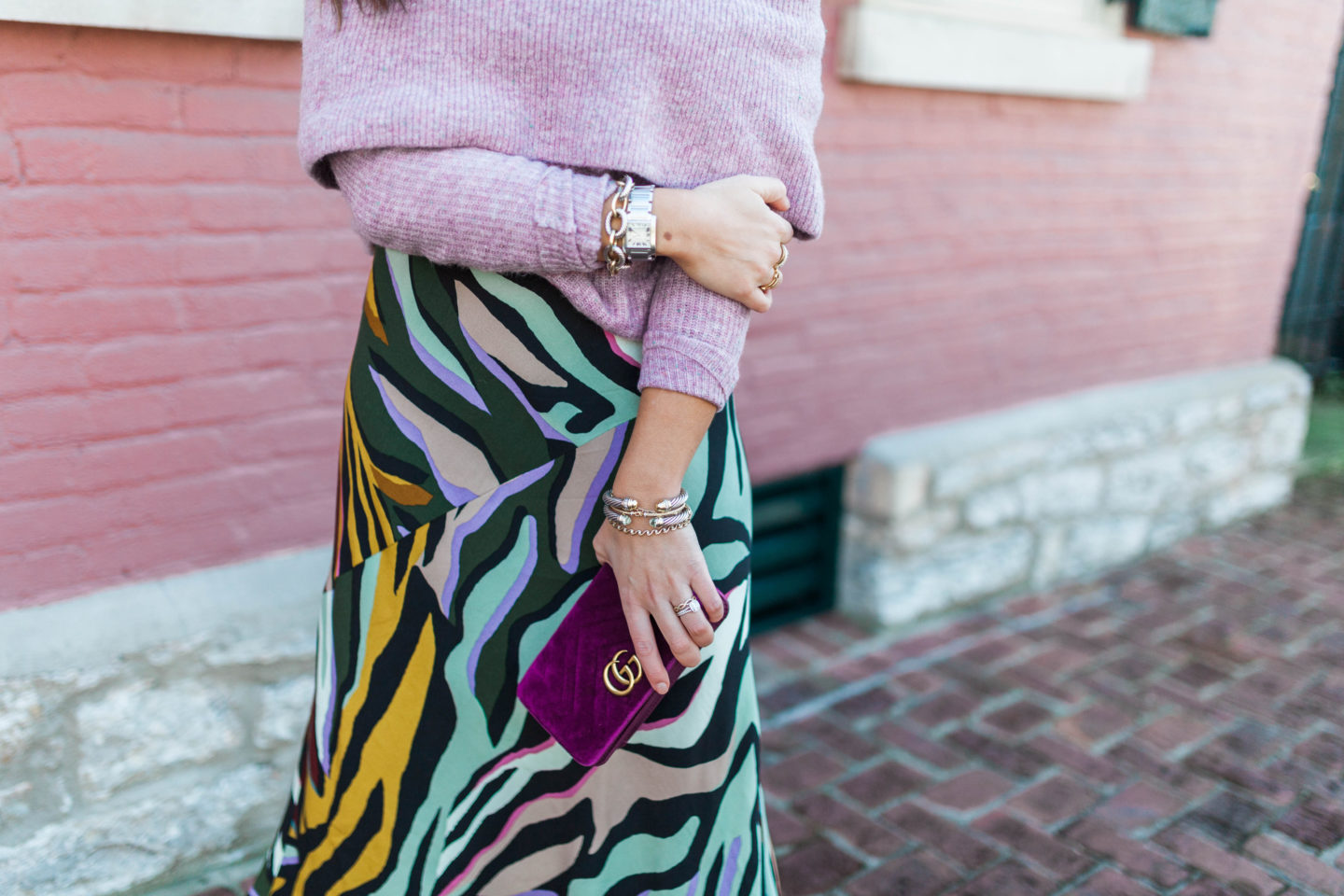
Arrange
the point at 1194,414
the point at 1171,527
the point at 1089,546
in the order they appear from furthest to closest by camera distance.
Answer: the point at 1171,527 → the point at 1194,414 → the point at 1089,546

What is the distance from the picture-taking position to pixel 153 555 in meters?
2.05

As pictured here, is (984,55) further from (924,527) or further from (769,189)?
(769,189)

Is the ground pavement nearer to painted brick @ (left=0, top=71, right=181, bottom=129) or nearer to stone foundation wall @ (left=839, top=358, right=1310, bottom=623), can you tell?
stone foundation wall @ (left=839, top=358, right=1310, bottom=623)

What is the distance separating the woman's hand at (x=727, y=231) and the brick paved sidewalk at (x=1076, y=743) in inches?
60.7

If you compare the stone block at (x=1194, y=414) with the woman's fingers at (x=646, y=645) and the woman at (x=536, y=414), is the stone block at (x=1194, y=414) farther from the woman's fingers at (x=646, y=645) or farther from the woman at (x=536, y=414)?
the woman's fingers at (x=646, y=645)

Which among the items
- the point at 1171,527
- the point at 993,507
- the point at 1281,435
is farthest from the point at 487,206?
the point at 1281,435

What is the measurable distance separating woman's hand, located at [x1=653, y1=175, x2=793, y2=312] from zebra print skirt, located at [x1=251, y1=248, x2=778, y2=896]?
0.14 metres

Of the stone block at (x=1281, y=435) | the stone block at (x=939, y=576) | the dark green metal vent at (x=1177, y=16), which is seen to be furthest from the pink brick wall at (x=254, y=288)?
the stone block at (x=1281, y=435)

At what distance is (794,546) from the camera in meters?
3.35

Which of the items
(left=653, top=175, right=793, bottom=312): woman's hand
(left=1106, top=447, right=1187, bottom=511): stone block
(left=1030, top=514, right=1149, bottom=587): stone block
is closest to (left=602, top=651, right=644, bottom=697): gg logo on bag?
(left=653, top=175, right=793, bottom=312): woman's hand

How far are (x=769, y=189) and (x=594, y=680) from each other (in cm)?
60

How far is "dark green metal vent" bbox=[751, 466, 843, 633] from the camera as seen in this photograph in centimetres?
325

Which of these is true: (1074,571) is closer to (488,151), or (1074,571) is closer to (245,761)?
(245,761)

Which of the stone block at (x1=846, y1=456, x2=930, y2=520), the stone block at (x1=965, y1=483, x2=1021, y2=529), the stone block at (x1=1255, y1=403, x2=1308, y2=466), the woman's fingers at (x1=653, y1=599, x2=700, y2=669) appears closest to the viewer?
the woman's fingers at (x1=653, y1=599, x2=700, y2=669)
